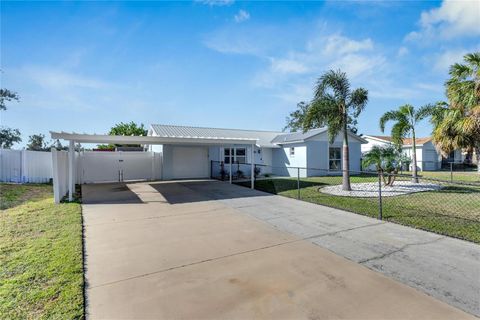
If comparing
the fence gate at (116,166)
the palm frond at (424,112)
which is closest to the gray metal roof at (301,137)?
the palm frond at (424,112)

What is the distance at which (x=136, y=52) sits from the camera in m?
10.5

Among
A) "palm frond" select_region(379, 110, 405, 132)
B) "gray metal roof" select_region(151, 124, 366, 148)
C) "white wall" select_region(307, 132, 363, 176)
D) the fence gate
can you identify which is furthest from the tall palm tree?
the fence gate

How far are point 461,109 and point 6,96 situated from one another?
104ft

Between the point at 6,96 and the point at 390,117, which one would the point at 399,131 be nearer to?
the point at 390,117

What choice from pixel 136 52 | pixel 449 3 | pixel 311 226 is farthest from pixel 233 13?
pixel 311 226

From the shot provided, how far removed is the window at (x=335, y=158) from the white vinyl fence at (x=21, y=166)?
61.2ft

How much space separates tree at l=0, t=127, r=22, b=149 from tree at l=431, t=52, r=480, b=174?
3406cm

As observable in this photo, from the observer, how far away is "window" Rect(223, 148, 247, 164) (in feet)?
61.2

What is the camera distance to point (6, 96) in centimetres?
2034

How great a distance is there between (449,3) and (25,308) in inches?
474

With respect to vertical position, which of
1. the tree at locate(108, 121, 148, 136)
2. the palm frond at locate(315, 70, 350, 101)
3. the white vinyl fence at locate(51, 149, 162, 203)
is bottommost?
the white vinyl fence at locate(51, 149, 162, 203)

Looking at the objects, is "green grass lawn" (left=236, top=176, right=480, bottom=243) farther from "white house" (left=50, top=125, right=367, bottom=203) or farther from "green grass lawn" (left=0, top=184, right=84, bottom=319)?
"green grass lawn" (left=0, top=184, right=84, bottom=319)

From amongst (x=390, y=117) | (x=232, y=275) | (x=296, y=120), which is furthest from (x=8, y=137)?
(x=296, y=120)

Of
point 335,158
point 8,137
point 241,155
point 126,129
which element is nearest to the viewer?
point 335,158
